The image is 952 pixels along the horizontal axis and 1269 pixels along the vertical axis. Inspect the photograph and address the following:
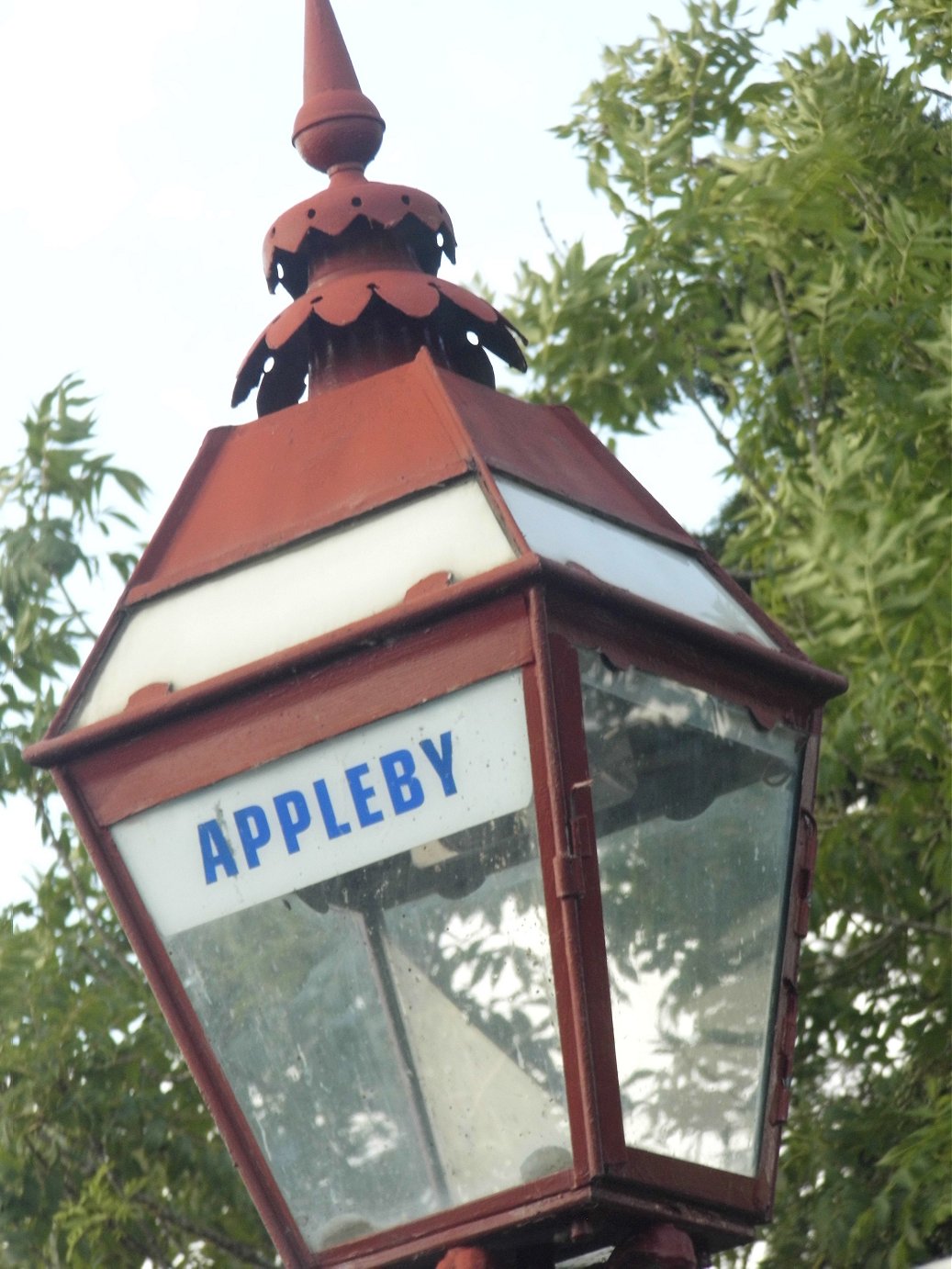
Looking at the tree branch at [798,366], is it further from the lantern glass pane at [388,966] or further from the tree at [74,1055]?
the lantern glass pane at [388,966]

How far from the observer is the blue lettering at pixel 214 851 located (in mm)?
1928

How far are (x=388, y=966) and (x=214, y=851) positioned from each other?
0.66ft

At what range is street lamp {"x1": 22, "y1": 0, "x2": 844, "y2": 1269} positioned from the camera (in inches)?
70.7

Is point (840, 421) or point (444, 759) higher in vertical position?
point (840, 421)

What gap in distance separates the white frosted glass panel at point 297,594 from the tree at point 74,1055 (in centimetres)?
251

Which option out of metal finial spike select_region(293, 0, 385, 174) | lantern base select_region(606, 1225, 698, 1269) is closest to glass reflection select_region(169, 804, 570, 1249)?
lantern base select_region(606, 1225, 698, 1269)

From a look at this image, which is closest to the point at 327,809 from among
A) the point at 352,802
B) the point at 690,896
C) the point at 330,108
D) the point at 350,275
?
the point at 352,802

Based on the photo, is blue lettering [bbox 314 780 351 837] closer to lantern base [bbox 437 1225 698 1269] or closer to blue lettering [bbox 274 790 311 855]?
blue lettering [bbox 274 790 311 855]

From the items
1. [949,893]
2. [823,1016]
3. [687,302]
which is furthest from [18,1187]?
[687,302]

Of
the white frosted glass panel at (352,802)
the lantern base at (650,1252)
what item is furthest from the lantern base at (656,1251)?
the white frosted glass panel at (352,802)

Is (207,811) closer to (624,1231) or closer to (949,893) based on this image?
(624,1231)

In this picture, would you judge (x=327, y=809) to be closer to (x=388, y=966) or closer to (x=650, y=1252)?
(x=388, y=966)

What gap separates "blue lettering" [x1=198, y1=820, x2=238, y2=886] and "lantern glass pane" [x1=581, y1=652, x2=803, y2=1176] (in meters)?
0.34

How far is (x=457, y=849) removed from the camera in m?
1.83
